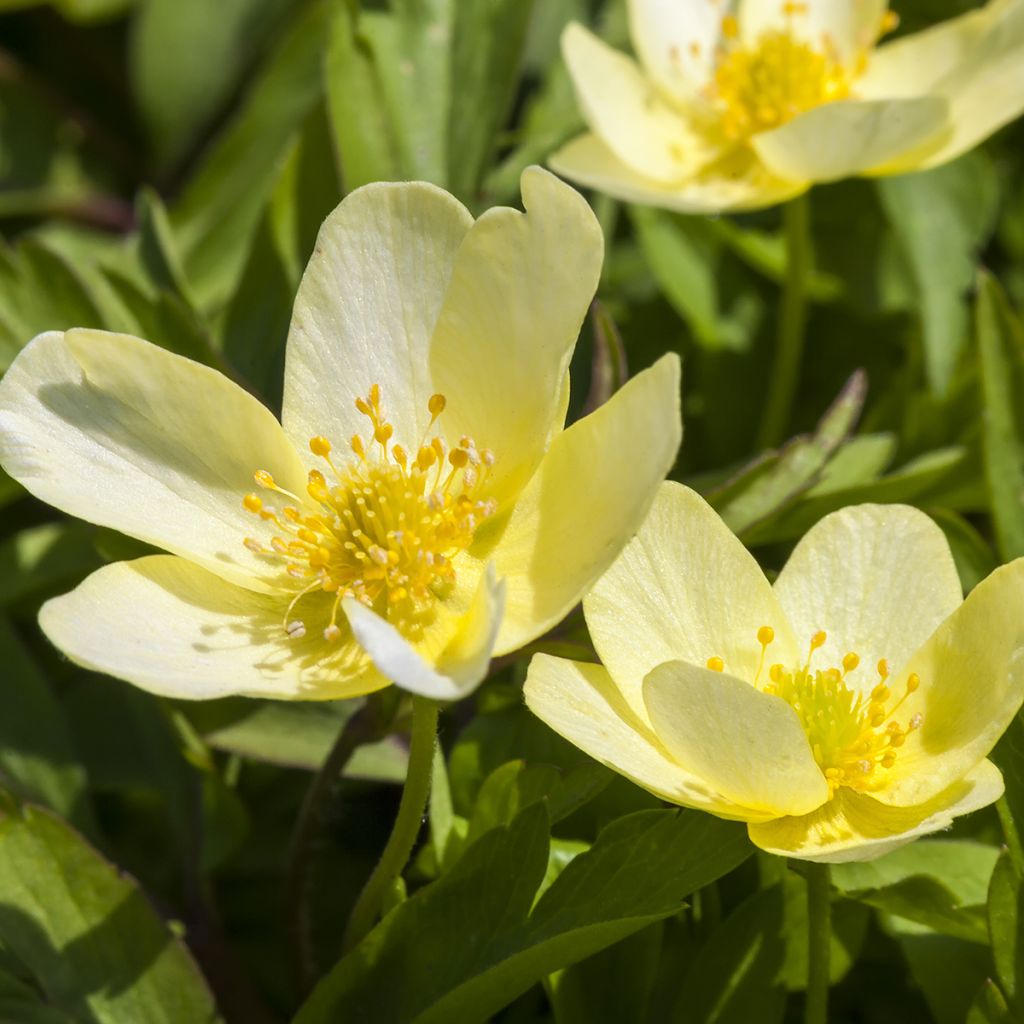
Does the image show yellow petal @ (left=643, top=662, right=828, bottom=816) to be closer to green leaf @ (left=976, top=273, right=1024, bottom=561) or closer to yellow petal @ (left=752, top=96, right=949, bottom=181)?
green leaf @ (left=976, top=273, right=1024, bottom=561)

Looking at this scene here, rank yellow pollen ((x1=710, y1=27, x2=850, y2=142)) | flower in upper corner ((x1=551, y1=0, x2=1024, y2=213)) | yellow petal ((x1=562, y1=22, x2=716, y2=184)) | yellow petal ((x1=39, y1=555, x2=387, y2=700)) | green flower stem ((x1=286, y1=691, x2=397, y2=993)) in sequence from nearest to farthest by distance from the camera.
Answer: yellow petal ((x1=39, y1=555, x2=387, y2=700))
green flower stem ((x1=286, y1=691, x2=397, y2=993))
flower in upper corner ((x1=551, y1=0, x2=1024, y2=213))
yellow petal ((x1=562, y1=22, x2=716, y2=184))
yellow pollen ((x1=710, y1=27, x2=850, y2=142))

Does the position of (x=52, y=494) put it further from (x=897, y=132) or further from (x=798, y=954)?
(x=897, y=132)

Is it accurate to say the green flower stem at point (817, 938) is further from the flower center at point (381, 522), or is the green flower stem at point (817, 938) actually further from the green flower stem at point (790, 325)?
the green flower stem at point (790, 325)

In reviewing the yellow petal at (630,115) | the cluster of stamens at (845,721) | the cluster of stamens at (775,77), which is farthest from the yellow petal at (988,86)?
the cluster of stamens at (845,721)

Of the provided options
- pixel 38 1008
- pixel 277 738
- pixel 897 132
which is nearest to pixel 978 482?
pixel 897 132

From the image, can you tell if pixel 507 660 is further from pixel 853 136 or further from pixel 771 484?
pixel 853 136

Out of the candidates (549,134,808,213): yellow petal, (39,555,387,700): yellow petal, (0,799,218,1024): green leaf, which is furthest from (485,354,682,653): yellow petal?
(549,134,808,213): yellow petal

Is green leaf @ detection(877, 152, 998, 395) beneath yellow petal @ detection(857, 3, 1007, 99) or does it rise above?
beneath
